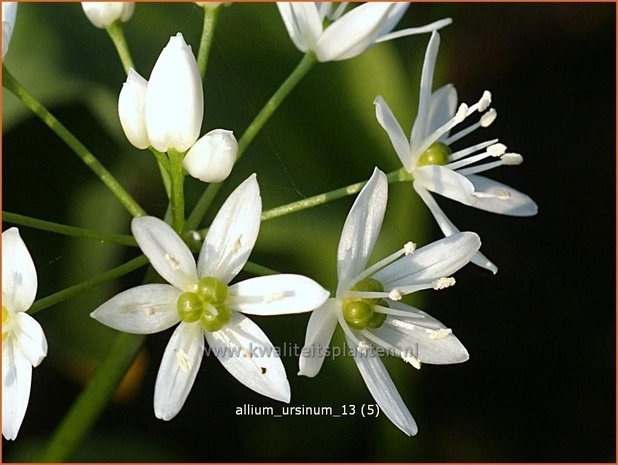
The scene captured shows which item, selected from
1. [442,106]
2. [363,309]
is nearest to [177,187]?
[363,309]

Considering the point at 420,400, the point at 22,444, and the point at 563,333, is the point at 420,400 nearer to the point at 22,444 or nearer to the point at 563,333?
the point at 563,333

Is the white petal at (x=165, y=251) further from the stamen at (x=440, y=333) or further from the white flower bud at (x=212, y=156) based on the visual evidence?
Result: the stamen at (x=440, y=333)

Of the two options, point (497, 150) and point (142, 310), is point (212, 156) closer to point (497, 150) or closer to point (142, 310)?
point (142, 310)

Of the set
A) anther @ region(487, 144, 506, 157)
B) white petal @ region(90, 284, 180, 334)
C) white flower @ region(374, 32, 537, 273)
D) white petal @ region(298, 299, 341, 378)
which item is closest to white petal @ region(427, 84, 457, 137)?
white flower @ region(374, 32, 537, 273)

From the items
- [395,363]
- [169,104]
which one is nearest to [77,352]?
[395,363]

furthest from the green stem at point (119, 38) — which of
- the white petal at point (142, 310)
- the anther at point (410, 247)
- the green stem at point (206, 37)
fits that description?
the anther at point (410, 247)

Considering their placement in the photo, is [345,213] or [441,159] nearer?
[441,159]
